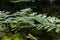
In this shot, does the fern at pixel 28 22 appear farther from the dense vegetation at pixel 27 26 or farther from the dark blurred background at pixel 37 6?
the dark blurred background at pixel 37 6

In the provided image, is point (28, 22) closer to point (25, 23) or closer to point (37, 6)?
point (25, 23)

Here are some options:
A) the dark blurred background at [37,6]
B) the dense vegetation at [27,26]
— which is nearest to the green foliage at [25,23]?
the dense vegetation at [27,26]

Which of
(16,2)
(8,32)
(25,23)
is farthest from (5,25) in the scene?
(16,2)

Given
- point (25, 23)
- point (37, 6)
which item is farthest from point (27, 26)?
point (37, 6)

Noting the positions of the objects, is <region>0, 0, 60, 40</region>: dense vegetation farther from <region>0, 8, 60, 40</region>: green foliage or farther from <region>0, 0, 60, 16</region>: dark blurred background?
<region>0, 0, 60, 16</region>: dark blurred background

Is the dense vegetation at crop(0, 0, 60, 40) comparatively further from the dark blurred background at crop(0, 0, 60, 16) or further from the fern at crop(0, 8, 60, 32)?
the dark blurred background at crop(0, 0, 60, 16)

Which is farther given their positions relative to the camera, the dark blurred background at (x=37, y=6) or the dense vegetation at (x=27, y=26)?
the dark blurred background at (x=37, y=6)

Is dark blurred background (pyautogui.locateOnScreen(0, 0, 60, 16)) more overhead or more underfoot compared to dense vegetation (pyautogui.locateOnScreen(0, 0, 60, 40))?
more underfoot

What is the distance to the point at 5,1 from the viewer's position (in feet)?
11.1

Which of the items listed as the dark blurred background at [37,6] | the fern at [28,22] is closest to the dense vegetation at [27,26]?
the fern at [28,22]

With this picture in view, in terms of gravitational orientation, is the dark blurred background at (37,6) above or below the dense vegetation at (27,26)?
below

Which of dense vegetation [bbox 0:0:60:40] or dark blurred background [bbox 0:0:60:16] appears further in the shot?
dark blurred background [bbox 0:0:60:16]

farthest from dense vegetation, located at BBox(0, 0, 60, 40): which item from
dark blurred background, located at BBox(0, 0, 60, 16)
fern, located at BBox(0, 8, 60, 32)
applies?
dark blurred background, located at BBox(0, 0, 60, 16)

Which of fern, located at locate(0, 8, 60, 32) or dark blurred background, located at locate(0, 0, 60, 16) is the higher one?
fern, located at locate(0, 8, 60, 32)
